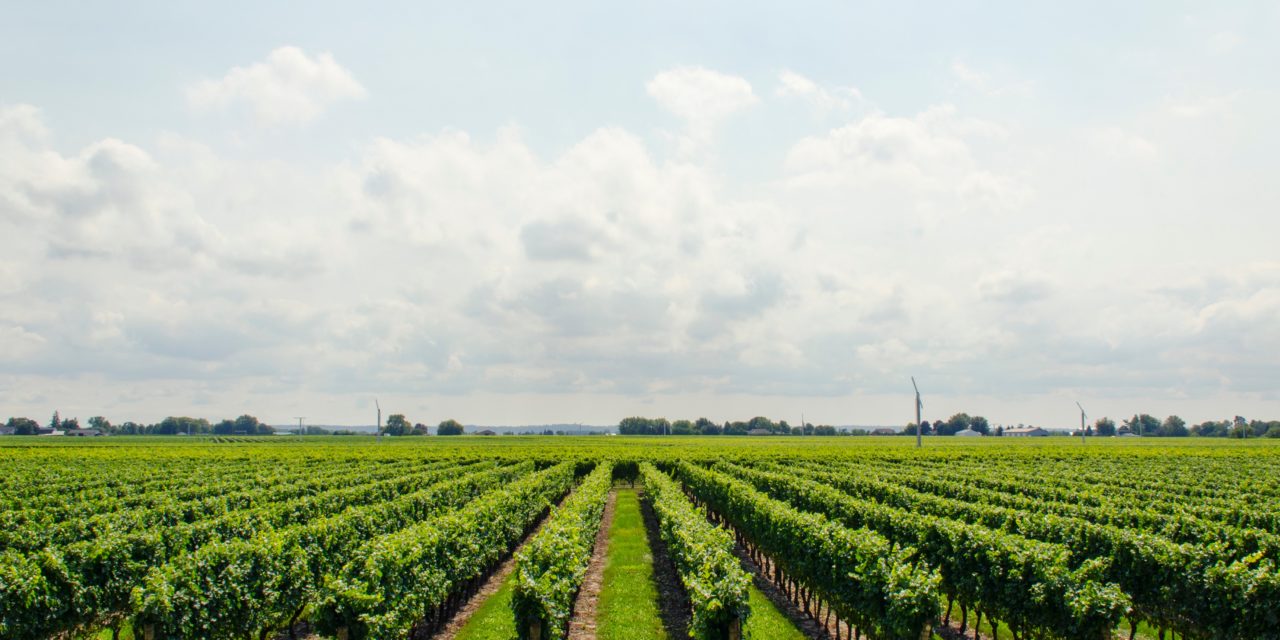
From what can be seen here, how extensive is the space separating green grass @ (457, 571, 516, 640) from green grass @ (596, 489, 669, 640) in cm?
215

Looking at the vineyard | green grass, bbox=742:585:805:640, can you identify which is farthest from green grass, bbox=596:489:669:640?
green grass, bbox=742:585:805:640

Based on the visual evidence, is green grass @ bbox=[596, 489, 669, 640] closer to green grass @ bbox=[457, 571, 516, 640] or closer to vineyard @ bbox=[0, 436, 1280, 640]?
vineyard @ bbox=[0, 436, 1280, 640]

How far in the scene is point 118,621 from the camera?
15.0m

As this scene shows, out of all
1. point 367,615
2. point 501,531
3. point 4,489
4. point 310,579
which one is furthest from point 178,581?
point 4,489

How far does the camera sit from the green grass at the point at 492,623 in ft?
52.5

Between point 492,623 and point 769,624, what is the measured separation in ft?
22.0

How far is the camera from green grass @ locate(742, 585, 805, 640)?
15748 millimetres

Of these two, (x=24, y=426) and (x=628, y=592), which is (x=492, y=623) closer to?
(x=628, y=592)

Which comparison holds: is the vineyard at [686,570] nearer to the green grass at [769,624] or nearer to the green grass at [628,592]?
the green grass at [769,624]

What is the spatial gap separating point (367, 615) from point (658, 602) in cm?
896

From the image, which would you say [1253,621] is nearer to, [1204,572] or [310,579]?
[1204,572]

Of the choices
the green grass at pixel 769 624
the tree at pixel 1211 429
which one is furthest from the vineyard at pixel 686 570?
the tree at pixel 1211 429

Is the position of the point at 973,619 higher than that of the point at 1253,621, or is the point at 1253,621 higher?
the point at 1253,621

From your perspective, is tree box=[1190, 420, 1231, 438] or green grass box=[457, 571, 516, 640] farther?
tree box=[1190, 420, 1231, 438]
